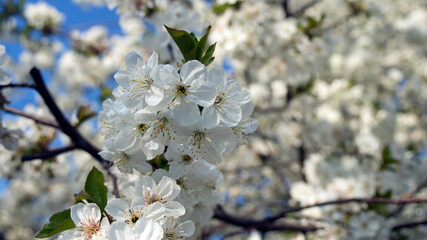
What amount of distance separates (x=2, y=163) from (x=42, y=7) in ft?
10.1

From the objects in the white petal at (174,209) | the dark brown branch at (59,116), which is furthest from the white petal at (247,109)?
the dark brown branch at (59,116)

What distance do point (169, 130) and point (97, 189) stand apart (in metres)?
0.34

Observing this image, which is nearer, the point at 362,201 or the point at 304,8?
the point at 362,201

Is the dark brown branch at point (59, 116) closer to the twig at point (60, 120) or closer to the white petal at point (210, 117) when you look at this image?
the twig at point (60, 120)

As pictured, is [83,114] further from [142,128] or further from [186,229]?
[186,229]

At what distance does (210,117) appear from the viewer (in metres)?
1.00

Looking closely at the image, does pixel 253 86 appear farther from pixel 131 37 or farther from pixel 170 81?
pixel 170 81

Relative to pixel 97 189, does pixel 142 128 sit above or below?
above

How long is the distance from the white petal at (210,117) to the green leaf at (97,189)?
0.43m

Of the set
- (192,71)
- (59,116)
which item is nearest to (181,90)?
(192,71)

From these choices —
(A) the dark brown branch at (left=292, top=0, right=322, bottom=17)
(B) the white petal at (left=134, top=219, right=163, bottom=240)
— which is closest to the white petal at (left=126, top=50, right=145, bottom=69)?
(B) the white petal at (left=134, top=219, right=163, bottom=240)

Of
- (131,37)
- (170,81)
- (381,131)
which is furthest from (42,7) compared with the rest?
(381,131)

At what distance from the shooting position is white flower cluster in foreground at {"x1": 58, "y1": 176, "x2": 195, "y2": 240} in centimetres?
89

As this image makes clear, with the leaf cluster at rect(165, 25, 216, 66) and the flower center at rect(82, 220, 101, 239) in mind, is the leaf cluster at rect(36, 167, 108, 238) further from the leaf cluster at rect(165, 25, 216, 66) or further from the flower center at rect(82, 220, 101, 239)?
the leaf cluster at rect(165, 25, 216, 66)
